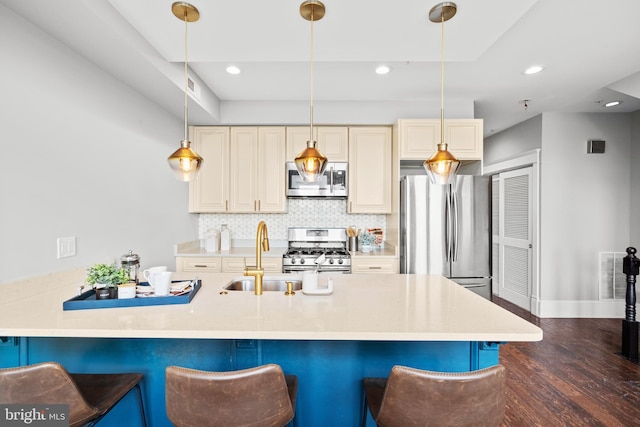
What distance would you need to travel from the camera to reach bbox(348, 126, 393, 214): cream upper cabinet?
3713 mm

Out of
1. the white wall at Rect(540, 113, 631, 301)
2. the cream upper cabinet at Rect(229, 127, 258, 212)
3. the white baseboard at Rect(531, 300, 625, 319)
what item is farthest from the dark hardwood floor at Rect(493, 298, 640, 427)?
the cream upper cabinet at Rect(229, 127, 258, 212)

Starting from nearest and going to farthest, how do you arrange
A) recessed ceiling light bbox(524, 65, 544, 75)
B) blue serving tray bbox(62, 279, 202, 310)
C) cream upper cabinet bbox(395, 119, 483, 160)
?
blue serving tray bbox(62, 279, 202, 310) → recessed ceiling light bbox(524, 65, 544, 75) → cream upper cabinet bbox(395, 119, 483, 160)

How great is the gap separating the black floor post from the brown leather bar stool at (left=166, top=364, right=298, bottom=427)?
3.53 m

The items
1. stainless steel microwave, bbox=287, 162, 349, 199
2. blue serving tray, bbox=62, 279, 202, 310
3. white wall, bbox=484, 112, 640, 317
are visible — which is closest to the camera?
blue serving tray, bbox=62, 279, 202, 310

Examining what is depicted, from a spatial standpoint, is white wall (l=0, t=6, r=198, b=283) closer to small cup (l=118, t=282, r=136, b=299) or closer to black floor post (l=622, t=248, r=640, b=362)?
small cup (l=118, t=282, r=136, b=299)

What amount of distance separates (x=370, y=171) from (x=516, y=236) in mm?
2495

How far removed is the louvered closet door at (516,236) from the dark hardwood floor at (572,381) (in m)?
0.89

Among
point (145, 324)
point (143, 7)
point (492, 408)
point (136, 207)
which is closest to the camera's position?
point (492, 408)

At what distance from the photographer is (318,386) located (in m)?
1.56

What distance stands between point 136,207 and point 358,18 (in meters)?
2.33

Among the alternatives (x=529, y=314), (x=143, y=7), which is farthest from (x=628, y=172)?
(x=143, y=7)

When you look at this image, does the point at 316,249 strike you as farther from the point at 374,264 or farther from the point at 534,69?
the point at 534,69

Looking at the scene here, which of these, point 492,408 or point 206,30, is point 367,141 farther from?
point 492,408

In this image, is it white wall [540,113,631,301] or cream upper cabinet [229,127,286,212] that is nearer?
cream upper cabinet [229,127,286,212]
